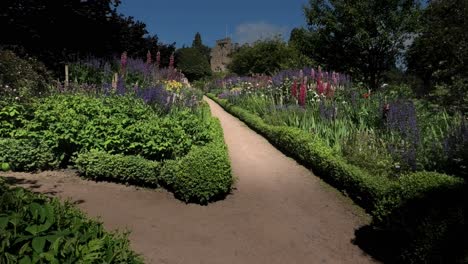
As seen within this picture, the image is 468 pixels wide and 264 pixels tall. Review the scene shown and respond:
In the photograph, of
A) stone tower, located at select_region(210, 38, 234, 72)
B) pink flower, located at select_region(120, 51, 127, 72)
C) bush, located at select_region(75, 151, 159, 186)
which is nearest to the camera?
bush, located at select_region(75, 151, 159, 186)

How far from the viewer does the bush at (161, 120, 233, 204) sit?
607 cm

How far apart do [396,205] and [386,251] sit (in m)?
0.57

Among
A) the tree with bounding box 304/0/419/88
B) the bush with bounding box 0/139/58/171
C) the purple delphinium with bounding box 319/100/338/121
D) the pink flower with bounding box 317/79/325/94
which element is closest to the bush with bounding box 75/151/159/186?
the bush with bounding box 0/139/58/171

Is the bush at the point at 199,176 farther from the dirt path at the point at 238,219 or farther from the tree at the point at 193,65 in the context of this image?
the tree at the point at 193,65

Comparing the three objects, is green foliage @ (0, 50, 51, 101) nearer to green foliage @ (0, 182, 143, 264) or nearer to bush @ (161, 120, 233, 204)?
bush @ (161, 120, 233, 204)

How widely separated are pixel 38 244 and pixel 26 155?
5.64 meters

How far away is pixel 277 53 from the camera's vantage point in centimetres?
3109

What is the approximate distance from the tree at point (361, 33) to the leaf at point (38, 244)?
52.6ft

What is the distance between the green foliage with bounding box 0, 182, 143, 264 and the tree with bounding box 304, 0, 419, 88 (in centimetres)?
1573

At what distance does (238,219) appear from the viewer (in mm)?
5617

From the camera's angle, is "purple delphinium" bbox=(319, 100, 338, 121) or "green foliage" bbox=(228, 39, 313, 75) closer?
"purple delphinium" bbox=(319, 100, 338, 121)

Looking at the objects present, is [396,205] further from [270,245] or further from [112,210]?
[112,210]

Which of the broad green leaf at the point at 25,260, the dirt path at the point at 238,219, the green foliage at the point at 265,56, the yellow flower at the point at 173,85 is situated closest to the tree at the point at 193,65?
the green foliage at the point at 265,56

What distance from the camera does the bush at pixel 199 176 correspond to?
6.07 m
